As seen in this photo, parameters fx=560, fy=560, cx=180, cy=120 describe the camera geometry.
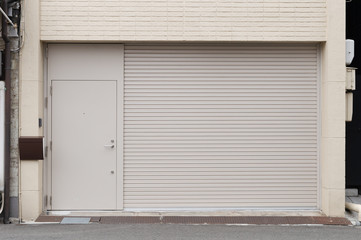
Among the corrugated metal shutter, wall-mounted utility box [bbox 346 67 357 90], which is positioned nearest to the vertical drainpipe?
the corrugated metal shutter

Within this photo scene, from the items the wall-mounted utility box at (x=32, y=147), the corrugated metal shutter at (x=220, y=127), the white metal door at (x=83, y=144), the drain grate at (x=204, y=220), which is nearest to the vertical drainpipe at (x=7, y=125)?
the wall-mounted utility box at (x=32, y=147)

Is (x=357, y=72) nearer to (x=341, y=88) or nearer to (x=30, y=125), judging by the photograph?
(x=341, y=88)

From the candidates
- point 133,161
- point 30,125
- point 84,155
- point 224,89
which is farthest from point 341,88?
point 30,125

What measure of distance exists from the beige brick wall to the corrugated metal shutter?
1.29ft

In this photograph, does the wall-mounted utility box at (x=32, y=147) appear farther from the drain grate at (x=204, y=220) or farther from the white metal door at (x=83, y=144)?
the drain grate at (x=204, y=220)

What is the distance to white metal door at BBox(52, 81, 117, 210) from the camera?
9711mm

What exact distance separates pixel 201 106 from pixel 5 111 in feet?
10.8

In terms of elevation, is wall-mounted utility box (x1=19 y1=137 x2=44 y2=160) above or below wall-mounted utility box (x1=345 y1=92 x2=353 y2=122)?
below

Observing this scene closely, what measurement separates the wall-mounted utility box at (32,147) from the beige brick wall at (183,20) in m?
1.71

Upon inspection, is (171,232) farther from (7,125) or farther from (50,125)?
(7,125)

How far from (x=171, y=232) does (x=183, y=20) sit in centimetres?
352

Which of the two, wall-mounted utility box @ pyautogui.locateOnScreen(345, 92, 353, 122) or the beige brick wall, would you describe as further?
wall-mounted utility box @ pyautogui.locateOnScreen(345, 92, 353, 122)

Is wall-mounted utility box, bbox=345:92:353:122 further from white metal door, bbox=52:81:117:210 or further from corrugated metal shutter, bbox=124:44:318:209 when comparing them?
white metal door, bbox=52:81:117:210

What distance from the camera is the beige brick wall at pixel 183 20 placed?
30.8 feet
